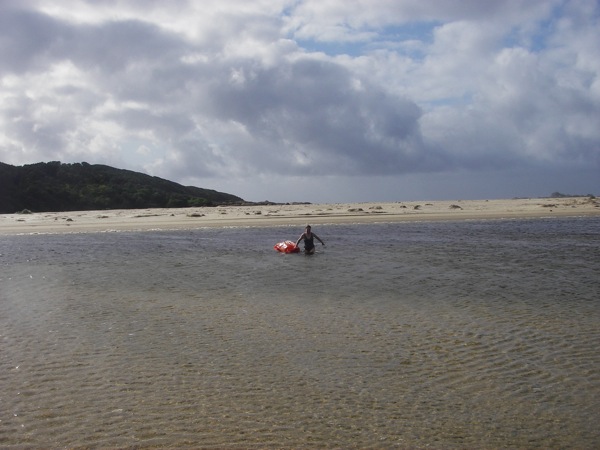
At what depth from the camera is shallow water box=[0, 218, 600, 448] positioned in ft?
21.3

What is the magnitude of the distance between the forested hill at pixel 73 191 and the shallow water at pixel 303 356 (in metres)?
53.7

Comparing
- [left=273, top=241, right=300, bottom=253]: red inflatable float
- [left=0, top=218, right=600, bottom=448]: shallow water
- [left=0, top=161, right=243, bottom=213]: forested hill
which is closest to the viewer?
[left=0, top=218, right=600, bottom=448]: shallow water

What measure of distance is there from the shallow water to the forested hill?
5367 cm

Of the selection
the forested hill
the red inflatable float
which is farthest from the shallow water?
the forested hill

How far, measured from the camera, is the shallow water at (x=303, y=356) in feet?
21.3

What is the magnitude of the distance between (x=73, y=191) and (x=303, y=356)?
71.3 metres

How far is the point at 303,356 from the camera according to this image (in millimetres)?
9188

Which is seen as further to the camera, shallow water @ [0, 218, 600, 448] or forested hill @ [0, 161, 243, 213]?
forested hill @ [0, 161, 243, 213]

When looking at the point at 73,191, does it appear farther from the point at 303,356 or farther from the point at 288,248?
the point at 303,356

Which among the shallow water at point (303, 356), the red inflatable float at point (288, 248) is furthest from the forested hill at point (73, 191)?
the shallow water at point (303, 356)

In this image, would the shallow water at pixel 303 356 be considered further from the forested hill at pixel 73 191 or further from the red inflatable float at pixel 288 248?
the forested hill at pixel 73 191

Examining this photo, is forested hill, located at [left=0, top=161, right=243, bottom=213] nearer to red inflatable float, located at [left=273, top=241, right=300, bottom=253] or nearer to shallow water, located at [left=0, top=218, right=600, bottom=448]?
red inflatable float, located at [left=273, top=241, right=300, bottom=253]

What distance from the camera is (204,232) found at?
3594 cm

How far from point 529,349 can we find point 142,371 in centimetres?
621
